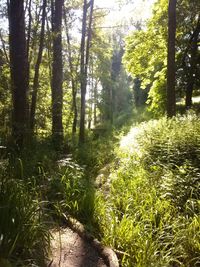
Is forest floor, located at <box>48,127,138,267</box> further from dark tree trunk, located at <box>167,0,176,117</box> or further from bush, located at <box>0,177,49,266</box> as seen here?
dark tree trunk, located at <box>167,0,176,117</box>

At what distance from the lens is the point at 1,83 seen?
8.15 meters

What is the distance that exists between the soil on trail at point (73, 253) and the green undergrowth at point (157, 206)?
0.26 meters

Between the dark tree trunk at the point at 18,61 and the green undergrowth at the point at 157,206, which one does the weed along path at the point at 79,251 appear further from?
the dark tree trunk at the point at 18,61

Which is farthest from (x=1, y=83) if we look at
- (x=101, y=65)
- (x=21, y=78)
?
(x=101, y=65)

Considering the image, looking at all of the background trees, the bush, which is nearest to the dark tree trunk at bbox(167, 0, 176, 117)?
the background trees

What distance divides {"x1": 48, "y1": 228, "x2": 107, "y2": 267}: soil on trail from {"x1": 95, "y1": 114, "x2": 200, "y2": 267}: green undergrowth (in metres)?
0.26

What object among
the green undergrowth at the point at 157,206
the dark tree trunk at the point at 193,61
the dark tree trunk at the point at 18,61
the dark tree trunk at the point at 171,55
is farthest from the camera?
the dark tree trunk at the point at 193,61

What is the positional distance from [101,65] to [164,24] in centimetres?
1182

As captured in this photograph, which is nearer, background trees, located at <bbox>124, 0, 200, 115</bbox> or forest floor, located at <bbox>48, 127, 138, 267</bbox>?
forest floor, located at <bbox>48, 127, 138, 267</bbox>

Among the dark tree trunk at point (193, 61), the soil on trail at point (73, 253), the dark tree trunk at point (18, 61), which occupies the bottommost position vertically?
the soil on trail at point (73, 253)

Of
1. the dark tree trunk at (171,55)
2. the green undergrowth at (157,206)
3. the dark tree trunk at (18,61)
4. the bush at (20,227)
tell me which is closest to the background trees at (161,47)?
the dark tree trunk at (171,55)

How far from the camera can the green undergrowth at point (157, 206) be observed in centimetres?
366

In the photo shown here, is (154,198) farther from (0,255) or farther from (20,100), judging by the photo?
(20,100)

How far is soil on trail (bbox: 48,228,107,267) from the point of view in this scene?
3.50m
